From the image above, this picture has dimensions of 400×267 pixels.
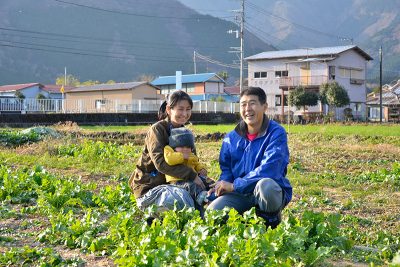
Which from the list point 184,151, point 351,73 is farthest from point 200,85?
point 184,151

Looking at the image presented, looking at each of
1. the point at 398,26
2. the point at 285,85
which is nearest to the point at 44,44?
the point at 285,85

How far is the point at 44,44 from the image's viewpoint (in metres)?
107

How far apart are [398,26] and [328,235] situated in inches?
6601

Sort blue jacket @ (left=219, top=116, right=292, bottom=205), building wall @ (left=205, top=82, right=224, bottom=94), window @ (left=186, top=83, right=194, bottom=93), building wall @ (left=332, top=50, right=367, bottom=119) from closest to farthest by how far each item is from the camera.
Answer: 1. blue jacket @ (left=219, top=116, right=292, bottom=205)
2. building wall @ (left=332, top=50, right=367, bottom=119)
3. building wall @ (left=205, top=82, right=224, bottom=94)
4. window @ (left=186, top=83, right=194, bottom=93)

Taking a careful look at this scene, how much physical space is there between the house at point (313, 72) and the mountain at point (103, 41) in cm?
5151

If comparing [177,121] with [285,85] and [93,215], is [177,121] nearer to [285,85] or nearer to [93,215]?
[93,215]

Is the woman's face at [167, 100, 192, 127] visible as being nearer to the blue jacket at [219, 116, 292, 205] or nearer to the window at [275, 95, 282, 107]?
the blue jacket at [219, 116, 292, 205]

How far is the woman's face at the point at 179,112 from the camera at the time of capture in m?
4.87

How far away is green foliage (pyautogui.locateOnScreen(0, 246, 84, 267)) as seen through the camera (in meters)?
3.88

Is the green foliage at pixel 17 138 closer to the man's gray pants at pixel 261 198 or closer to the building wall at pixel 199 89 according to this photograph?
the man's gray pants at pixel 261 198

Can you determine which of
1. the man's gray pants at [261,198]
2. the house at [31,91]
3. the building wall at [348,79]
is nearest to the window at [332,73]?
the building wall at [348,79]

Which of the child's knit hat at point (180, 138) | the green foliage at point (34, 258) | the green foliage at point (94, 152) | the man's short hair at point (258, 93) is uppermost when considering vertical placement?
the man's short hair at point (258, 93)

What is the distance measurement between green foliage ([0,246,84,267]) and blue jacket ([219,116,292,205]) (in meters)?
1.42

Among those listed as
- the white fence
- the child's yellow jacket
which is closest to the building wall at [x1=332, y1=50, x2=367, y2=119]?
the white fence
